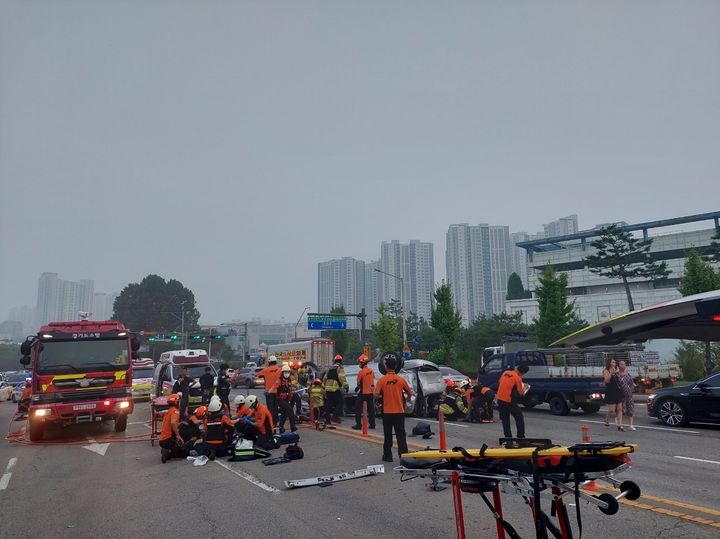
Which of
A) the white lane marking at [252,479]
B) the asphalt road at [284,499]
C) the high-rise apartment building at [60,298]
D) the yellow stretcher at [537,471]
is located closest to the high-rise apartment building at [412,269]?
the high-rise apartment building at [60,298]

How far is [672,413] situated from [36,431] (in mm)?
16073

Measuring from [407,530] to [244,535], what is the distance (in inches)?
70.2

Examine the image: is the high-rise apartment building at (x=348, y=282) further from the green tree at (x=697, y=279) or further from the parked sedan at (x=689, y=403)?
the parked sedan at (x=689, y=403)

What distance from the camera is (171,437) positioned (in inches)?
408

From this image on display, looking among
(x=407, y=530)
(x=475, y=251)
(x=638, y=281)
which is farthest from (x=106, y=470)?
(x=475, y=251)

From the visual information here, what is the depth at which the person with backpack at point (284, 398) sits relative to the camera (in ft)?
43.3

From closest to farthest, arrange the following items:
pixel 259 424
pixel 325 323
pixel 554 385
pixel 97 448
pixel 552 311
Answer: pixel 259 424 < pixel 97 448 < pixel 554 385 < pixel 552 311 < pixel 325 323

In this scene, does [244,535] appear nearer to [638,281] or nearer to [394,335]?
[394,335]

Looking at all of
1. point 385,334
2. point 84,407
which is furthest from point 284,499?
point 385,334

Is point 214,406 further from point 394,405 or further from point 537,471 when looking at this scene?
point 537,471

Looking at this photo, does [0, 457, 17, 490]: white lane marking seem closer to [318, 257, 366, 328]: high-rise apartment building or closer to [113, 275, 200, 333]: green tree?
[113, 275, 200, 333]: green tree

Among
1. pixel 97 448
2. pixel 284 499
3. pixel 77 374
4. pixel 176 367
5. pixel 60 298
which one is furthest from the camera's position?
pixel 60 298

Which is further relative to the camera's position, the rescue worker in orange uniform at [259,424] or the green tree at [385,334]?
the green tree at [385,334]

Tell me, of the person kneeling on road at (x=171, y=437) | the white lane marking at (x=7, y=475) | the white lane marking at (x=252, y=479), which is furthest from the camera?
the person kneeling on road at (x=171, y=437)
